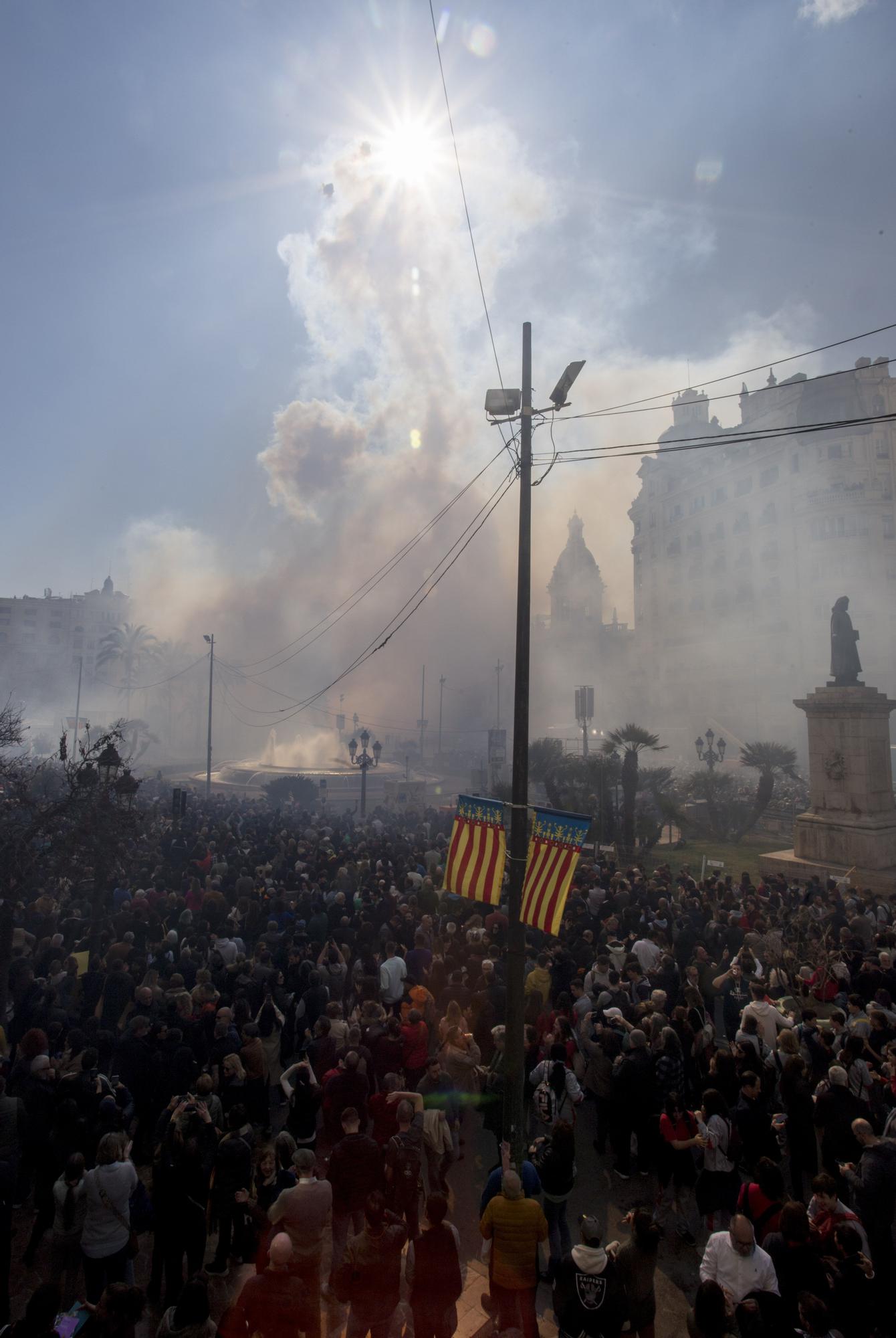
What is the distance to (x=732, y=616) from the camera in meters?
64.6

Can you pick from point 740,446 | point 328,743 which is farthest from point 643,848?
point 740,446

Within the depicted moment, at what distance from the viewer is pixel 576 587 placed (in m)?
109

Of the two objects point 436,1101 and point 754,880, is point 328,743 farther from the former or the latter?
point 436,1101

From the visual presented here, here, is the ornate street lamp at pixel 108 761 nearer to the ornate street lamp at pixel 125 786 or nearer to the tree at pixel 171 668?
the ornate street lamp at pixel 125 786

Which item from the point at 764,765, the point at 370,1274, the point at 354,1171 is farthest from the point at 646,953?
Answer: the point at 764,765

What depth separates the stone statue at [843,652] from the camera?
2098 cm

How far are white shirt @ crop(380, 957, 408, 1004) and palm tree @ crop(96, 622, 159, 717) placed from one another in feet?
233

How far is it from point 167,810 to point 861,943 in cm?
2276

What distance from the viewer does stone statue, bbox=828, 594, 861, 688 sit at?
21.0 metres

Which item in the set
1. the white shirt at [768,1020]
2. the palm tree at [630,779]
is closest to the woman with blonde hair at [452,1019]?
the white shirt at [768,1020]

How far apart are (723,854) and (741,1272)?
21849 millimetres

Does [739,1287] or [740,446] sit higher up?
[740,446]

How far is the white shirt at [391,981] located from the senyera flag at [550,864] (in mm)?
2937

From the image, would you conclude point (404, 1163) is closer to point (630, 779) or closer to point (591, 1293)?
point (591, 1293)
